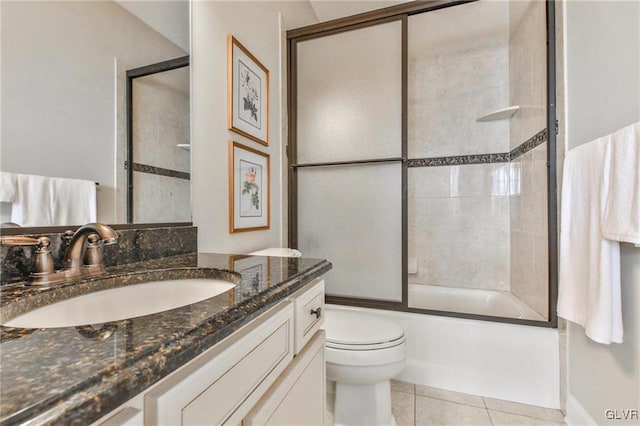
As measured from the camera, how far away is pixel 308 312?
877 mm

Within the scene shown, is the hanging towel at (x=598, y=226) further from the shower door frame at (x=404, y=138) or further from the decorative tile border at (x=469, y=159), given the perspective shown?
the decorative tile border at (x=469, y=159)

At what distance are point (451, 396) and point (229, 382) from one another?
5.33 feet

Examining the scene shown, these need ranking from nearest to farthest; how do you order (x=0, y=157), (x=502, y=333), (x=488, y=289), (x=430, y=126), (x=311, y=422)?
(x=0, y=157) → (x=311, y=422) → (x=502, y=333) → (x=488, y=289) → (x=430, y=126)

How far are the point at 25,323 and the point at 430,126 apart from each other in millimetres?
2672

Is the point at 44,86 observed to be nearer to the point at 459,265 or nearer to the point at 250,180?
the point at 250,180

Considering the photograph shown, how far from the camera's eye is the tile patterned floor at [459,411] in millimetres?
1462

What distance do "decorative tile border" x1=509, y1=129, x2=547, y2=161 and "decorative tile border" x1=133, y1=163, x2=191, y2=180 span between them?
1832 mm

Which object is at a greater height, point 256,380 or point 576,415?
point 256,380

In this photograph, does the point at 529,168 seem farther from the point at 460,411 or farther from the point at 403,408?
the point at 403,408

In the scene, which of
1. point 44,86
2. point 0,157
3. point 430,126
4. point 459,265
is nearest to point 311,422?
point 0,157

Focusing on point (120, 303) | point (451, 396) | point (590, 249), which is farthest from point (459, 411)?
point (120, 303)

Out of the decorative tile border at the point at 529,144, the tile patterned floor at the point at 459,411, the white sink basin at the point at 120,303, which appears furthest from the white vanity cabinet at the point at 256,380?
the decorative tile border at the point at 529,144

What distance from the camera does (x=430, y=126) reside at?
2.57 meters

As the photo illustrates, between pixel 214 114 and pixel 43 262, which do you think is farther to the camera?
pixel 214 114
